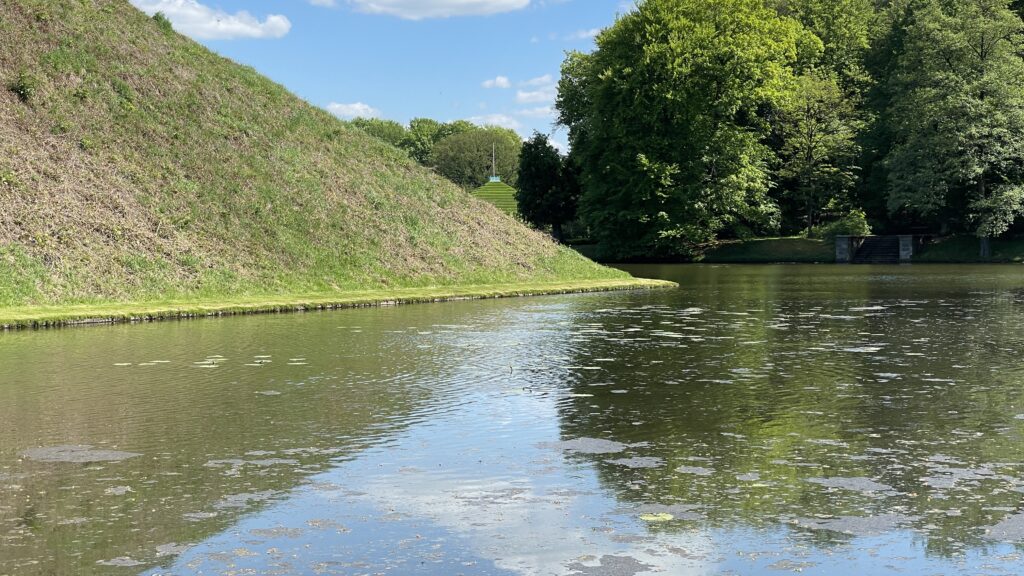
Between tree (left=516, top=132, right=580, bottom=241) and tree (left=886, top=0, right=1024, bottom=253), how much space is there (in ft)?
100

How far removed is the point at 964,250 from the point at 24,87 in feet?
205

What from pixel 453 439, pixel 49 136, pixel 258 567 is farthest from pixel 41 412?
pixel 49 136

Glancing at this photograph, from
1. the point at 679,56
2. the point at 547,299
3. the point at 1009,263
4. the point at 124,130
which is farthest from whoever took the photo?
the point at 679,56

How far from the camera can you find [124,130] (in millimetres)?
45219

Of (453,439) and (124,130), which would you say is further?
(124,130)

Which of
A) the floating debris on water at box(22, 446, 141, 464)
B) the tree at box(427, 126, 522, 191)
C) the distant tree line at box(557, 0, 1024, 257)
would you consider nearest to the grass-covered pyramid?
the distant tree line at box(557, 0, 1024, 257)

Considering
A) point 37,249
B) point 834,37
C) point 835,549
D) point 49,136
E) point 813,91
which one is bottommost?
point 835,549

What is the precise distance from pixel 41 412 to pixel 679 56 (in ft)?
221

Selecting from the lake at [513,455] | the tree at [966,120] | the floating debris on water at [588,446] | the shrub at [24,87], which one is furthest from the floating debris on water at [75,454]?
the tree at [966,120]

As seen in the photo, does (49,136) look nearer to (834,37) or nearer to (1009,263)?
(1009,263)

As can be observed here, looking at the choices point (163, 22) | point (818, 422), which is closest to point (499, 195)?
point (163, 22)

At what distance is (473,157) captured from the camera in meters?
179

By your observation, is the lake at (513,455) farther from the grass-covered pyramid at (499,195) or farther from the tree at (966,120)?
the grass-covered pyramid at (499,195)

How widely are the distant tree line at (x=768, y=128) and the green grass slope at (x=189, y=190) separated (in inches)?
1033
